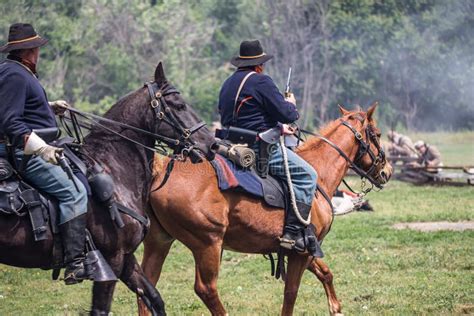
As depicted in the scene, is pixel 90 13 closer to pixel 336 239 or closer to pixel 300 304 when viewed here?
pixel 336 239

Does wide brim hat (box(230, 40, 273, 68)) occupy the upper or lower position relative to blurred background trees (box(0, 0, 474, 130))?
upper

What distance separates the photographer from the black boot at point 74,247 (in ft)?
25.4

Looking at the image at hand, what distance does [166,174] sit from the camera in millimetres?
9156

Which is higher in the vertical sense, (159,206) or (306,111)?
(159,206)

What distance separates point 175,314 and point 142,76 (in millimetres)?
38529

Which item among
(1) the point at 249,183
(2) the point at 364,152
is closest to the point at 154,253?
(1) the point at 249,183

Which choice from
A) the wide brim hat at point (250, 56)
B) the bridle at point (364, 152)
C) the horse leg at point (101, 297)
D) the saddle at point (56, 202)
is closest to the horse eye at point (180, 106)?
the saddle at point (56, 202)

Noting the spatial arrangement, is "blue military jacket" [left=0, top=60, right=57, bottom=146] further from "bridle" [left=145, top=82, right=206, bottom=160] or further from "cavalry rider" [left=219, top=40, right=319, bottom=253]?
"cavalry rider" [left=219, top=40, right=319, bottom=253]

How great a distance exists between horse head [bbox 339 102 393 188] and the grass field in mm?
1454

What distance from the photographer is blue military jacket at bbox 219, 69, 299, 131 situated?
31.6ft

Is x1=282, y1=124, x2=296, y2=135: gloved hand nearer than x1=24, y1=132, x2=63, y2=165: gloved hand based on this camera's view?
No

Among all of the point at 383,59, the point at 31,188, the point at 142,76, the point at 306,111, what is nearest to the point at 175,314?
the point at 31,188

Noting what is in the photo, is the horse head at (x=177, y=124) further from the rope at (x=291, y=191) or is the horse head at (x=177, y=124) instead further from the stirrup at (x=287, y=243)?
the stirrup at (x=287, y=243)

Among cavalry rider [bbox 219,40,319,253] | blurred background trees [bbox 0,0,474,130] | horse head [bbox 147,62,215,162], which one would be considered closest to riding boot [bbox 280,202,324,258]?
cavalry rider [bbox 219,40,319,253]
